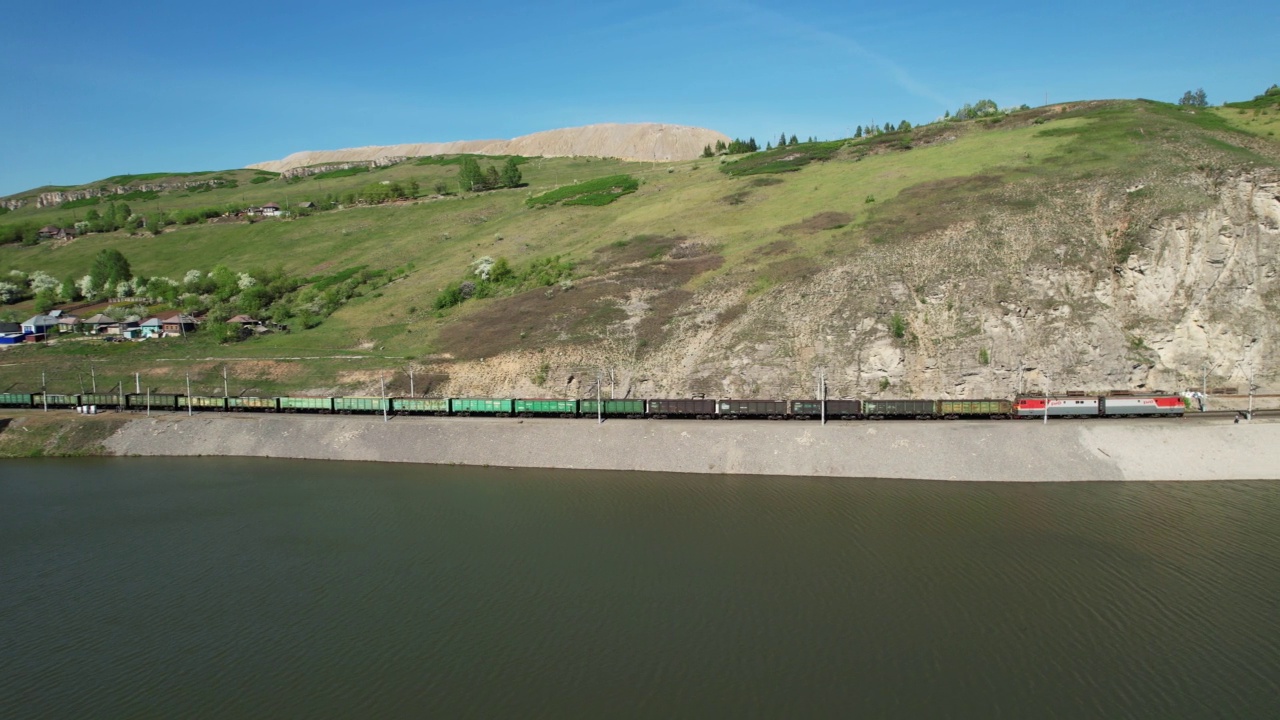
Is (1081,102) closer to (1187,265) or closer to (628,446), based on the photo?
(1187,265)

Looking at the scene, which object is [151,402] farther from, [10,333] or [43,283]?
[43,283]

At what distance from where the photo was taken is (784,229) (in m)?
100

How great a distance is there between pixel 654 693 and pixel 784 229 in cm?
8287

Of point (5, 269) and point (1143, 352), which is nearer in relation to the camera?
point (1143, 352)

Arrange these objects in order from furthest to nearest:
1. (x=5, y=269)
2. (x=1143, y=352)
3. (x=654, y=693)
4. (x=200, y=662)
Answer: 1. (x=5, y=269)
2. (x=1143, y=352)
3. (x=200, y=662)
4. (x=654, y=693)

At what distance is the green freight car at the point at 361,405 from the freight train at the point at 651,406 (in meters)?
0.11

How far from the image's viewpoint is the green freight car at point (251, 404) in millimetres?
76869

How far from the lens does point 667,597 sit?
3456 cm

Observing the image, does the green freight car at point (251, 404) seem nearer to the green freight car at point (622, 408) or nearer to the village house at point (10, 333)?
the green freight car at point (622, 408)

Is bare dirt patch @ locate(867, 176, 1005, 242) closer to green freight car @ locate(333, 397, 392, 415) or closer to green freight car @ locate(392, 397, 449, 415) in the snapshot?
green freight car @ locate(392, 397, 449, 415)

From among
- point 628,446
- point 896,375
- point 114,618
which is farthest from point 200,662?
point 896,375

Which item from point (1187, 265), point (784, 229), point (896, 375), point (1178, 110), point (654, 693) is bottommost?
point (654, 693)

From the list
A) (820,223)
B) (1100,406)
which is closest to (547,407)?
(1100,406)

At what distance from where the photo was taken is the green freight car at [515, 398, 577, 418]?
68688 mm
